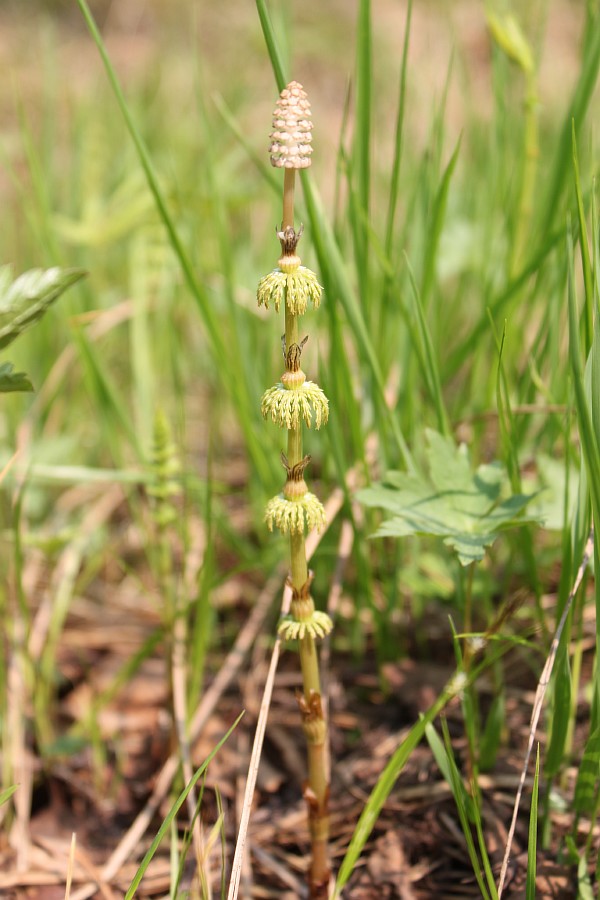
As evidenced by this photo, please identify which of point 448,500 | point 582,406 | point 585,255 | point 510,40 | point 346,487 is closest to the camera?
point 582,406

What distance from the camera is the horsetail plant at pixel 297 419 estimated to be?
84 centimetres

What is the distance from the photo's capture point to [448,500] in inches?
50.5

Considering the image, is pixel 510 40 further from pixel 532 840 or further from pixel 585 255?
pixel 532 840

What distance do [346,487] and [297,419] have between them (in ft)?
1.70

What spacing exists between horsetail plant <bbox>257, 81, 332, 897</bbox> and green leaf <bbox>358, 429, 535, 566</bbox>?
0.19 metres

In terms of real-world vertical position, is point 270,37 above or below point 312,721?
above

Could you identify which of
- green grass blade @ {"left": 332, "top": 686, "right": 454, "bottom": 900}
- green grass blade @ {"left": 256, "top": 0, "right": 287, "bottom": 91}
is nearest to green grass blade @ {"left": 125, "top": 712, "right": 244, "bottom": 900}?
green grass blade @ {"left": 332, "top": 686, "right": 454, "bottom": 900}

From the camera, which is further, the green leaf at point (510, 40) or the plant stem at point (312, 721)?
the green leaf at point (510, 40)

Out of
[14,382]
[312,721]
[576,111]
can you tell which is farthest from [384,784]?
[576,111]

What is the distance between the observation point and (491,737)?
4.23 feet

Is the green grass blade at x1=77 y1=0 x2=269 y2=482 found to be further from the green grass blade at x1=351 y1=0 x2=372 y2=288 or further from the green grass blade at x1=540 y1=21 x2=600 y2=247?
the green grass blade at x1=540 y1=21 x2=600 y2=247

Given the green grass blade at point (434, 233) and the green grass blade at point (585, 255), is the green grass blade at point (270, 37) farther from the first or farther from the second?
the green grass blade at point (585, 255)

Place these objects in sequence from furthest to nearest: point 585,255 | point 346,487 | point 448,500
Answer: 1. point 346,487
2. point 448,500
3. point 585,255

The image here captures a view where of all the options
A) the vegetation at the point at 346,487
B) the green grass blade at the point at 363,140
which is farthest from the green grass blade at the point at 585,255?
the green grass blade at the point at 363,140
